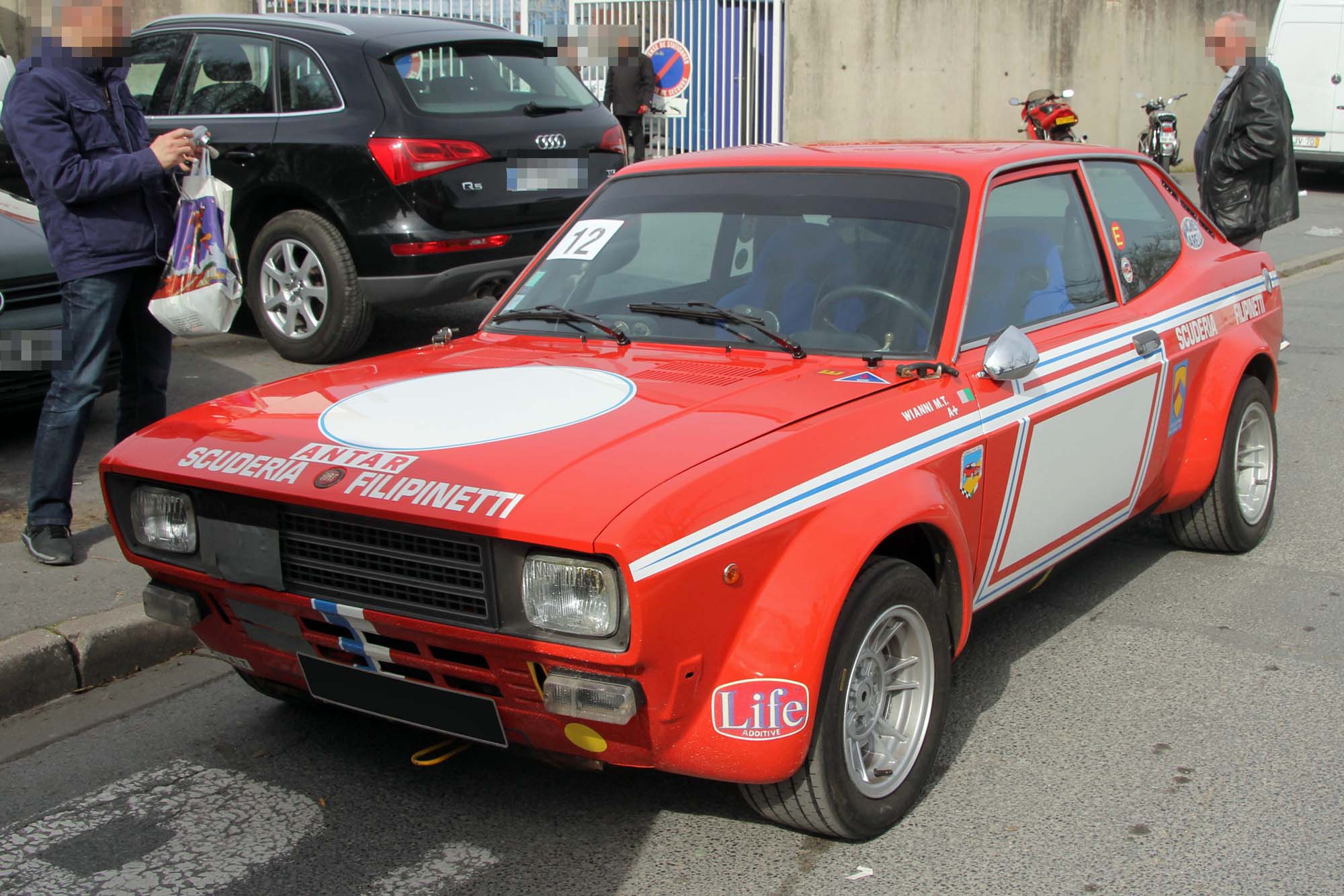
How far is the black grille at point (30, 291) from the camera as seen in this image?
20.0 ft

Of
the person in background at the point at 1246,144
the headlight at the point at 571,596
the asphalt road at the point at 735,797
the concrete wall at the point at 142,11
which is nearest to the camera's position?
Answer: the headlight at the point at 571,596

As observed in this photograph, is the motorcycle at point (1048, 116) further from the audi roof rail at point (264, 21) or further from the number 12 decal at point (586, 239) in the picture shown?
the number 12 decal at point (586, 239)

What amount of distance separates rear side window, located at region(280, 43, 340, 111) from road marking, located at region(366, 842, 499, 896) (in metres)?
5.48

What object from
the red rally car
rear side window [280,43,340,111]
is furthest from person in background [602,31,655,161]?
the red rally car

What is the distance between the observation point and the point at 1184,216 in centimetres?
530

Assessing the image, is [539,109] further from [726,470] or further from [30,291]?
[726,470]

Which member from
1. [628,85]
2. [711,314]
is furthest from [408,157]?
[628,85]

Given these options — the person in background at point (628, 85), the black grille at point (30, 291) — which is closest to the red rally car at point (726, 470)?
the black grille at point (30, 291)

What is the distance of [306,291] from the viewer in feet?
26.1

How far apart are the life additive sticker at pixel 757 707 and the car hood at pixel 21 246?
439cm

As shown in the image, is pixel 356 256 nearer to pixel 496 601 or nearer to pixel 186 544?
pixel 186 544

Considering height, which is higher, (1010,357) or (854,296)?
(854,296)

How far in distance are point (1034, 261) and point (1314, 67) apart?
18526mm

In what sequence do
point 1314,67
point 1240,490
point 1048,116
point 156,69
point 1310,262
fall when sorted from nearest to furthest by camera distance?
point 1240,490 → point 156,69 → point 1310,262 → point 1048,116 → point 1314,67
